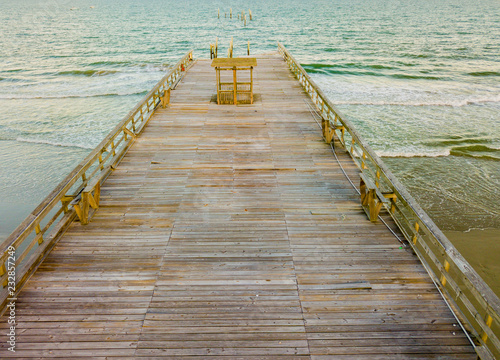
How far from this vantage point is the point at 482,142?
17.0 meters

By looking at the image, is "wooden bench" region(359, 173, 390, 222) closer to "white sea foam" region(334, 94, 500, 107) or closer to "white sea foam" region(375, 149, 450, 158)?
"white sea foam" region(375, 149, 450, 158)

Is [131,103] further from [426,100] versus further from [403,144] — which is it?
[426,100]

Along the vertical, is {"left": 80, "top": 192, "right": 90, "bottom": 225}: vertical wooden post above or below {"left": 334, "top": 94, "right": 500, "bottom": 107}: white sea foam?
above

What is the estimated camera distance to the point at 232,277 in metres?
5.54

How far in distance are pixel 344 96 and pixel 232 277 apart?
23.1 m

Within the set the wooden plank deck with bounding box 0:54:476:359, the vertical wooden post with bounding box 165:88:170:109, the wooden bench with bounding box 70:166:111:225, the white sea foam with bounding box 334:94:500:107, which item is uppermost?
the vertical wooden post with bounding box 165:88:170:109

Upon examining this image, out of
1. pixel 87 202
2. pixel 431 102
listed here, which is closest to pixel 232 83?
pixel 87 202

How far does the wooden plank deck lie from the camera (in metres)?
4.41

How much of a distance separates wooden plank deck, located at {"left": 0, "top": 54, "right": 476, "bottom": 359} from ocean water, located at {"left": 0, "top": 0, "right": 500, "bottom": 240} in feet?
17.8

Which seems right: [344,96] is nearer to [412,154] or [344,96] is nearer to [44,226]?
[412,154]

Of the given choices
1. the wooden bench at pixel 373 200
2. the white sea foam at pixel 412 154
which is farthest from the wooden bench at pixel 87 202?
the white sea foam at pixel 412 154

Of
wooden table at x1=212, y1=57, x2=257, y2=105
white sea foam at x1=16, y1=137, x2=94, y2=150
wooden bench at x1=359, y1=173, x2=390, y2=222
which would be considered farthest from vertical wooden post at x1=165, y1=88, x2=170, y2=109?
wooden bench at x1=359, y1=173, x2=390, y2=222

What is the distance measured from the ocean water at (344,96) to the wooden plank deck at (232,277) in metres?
5.44

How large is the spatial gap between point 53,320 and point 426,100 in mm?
26072
